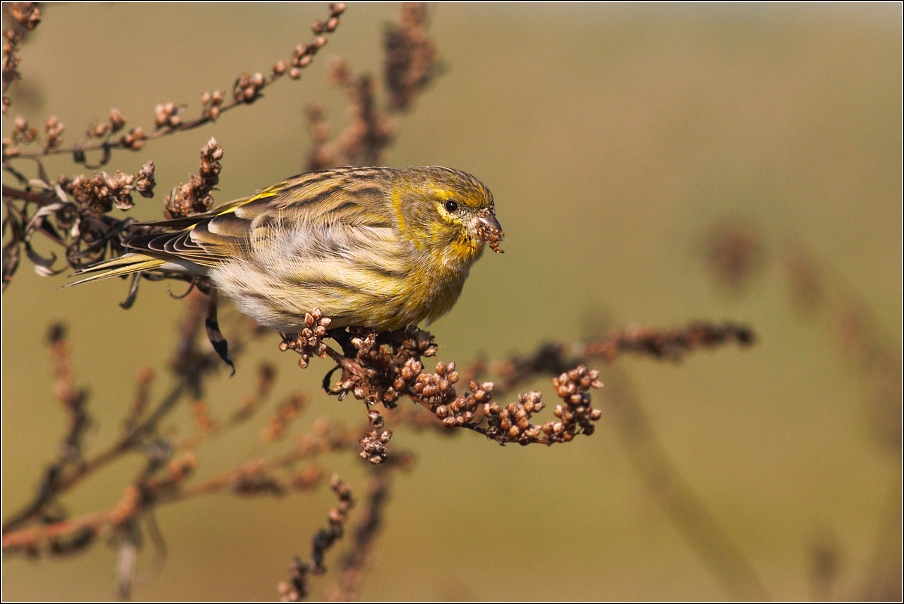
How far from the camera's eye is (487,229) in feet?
12.5

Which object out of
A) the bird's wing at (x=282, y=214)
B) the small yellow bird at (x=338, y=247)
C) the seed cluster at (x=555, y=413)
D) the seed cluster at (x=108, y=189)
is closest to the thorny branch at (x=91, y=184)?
the seed cluster at (x=108, y=189)

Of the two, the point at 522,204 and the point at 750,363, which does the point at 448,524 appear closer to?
the point at 750,363

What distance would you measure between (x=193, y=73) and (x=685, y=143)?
9.59 m

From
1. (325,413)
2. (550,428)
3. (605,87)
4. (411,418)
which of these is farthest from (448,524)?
(605,87)

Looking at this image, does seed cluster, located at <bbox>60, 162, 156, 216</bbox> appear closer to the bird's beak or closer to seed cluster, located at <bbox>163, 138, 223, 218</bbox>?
seed cluster, located at <bbox>163, 138, 223, 218</bbox>

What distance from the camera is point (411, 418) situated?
13.2ft

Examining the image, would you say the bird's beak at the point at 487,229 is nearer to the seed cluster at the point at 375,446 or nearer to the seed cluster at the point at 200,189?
the seed cluster at the point at 200,189

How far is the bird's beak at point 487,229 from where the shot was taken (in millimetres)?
3764

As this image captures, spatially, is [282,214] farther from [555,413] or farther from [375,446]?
[555,413]

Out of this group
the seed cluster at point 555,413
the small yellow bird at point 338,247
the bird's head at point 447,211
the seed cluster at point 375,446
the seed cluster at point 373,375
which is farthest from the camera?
A: the bird's head at point 447,211

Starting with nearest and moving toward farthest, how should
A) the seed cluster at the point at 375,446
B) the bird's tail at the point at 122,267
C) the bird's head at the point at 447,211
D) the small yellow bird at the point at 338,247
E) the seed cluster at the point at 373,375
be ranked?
the seed cluster at the point at 375,446
the seed cluster at the point at 373,375
the bird's tail at the point at 122,267
the small yellow bird at the point at 338,247
the bird's head at the point at 447,211

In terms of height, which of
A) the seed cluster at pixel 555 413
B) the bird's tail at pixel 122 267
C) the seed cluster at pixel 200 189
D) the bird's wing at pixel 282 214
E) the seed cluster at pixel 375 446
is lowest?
the seed cluster at pixel 375 446

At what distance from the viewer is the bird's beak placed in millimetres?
3764

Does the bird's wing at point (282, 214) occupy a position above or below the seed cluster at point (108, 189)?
above
